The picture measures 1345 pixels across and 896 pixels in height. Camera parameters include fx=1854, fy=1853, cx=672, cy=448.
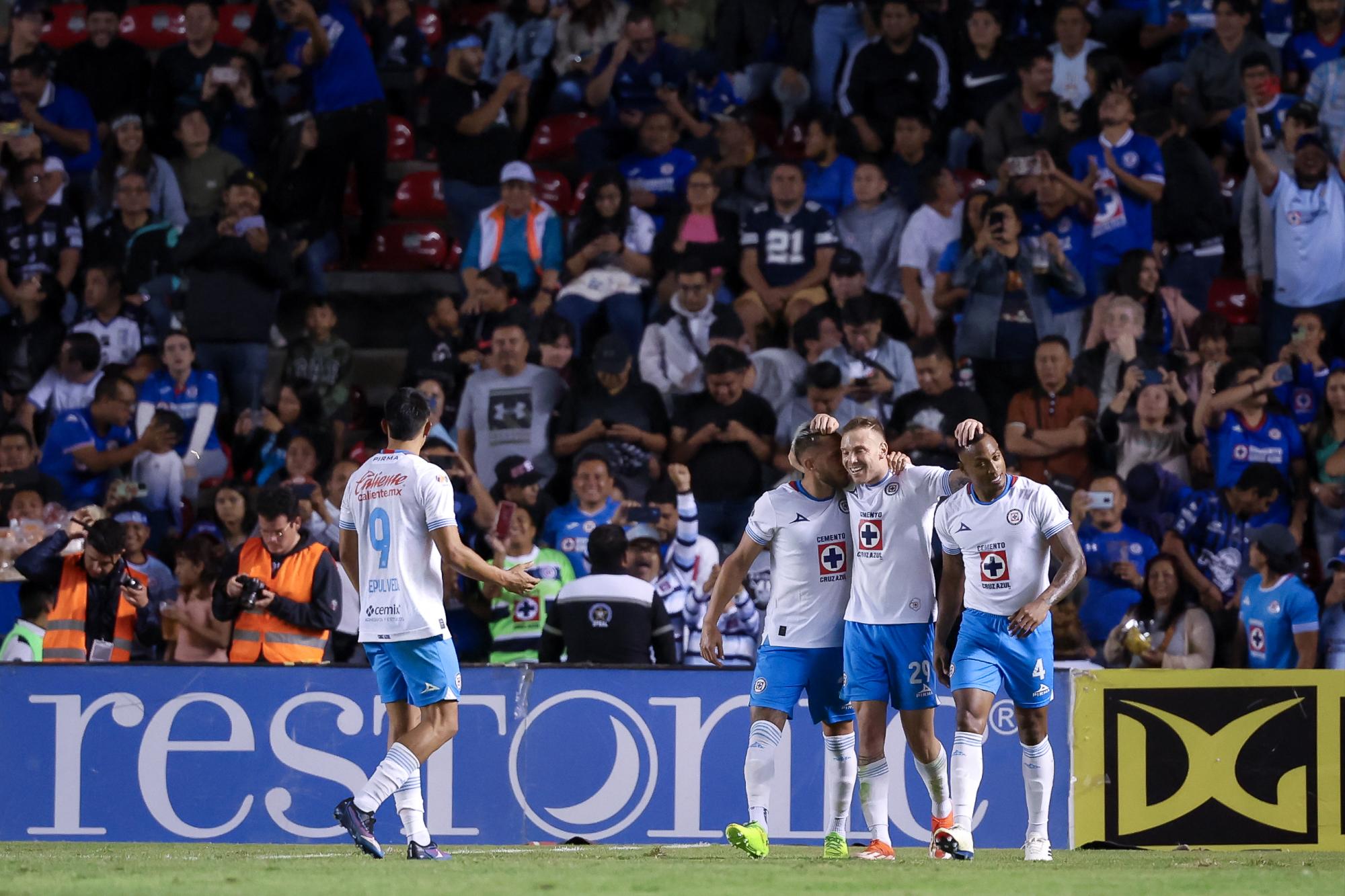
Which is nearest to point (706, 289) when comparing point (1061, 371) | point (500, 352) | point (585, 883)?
point (500, 352)

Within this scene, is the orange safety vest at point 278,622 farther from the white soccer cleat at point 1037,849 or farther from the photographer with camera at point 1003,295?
the photographer with camera at point 1003,295

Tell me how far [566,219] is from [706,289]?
86.6 inches

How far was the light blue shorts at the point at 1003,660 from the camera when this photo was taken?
29.2 feet

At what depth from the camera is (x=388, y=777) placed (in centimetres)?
813

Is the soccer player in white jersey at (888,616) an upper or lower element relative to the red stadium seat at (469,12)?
lower

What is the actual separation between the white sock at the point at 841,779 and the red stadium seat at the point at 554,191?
804 centimetres

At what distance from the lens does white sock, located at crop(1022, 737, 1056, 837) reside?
29.3 ft

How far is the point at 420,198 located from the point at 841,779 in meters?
9.29

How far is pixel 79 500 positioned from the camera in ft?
46.1

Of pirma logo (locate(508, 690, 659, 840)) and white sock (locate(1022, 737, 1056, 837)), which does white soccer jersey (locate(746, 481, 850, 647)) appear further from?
pirma logo (locate(508, 690, 659, 840))

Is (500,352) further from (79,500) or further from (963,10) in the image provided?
(963,10)

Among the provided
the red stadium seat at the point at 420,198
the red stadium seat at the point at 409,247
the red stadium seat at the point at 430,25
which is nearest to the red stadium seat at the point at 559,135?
the red stadium seat at the point at 420,198

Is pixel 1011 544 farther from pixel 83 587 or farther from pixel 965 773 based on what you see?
pixel 83 587

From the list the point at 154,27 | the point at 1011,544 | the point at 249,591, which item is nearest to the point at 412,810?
the point at 249,591
